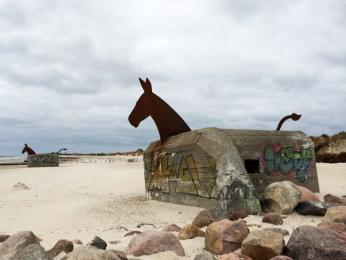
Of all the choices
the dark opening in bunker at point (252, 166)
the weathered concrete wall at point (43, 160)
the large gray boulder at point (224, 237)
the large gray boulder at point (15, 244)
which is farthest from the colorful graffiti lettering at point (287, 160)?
the weathered concrete wall at point (43, 160)

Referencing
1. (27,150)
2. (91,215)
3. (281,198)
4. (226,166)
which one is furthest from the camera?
(27,150)

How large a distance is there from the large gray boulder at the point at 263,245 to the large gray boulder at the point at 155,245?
28.2 inches

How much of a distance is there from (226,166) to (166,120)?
266cm

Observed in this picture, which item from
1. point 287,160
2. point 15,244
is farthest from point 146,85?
point 15,244

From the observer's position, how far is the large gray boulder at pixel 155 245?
4.32 metres

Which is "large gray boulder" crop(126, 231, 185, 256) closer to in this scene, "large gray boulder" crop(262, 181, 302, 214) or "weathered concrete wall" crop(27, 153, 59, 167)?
"large gray boulder" crop(262, 181, 302, 214)

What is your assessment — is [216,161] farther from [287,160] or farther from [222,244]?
[222,244]

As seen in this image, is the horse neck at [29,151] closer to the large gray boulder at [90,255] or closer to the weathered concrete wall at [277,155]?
the weathered concrete wall at [277,155]

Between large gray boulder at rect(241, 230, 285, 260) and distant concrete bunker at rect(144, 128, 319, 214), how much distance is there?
2.60 metres

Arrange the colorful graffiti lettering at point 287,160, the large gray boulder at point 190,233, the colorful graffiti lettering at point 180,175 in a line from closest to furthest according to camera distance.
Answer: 1. the large gray boulder at point 190,233
2. the colorful graffiti lettering at point 180,175
3. the colorful graffiti lettering at point 287,160

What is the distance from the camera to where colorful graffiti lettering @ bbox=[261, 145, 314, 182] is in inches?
314

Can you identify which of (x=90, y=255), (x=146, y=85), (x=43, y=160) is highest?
(x=146, y=85)

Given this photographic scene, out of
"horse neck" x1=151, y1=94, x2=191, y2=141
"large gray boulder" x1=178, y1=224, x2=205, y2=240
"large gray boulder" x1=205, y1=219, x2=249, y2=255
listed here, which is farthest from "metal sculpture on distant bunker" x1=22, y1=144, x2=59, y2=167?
"large gray boulder" x1=205, y1=219, x2=249, y2=255

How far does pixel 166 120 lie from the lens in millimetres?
9195
